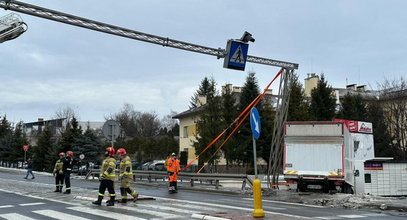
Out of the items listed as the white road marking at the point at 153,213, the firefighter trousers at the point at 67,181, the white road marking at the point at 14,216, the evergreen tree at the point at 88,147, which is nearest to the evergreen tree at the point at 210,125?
the evergreen tree at the point at 88,147

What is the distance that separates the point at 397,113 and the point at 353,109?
561cm

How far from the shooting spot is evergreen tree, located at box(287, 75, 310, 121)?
41594mm

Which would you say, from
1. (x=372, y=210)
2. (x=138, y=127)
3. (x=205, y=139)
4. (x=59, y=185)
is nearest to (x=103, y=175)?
(x=59, y=185)

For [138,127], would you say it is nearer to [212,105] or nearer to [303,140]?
[212,105]

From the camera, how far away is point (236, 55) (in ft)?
49.9

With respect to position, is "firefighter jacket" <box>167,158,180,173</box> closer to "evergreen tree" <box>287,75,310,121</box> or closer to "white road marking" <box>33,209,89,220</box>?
"white road marking" <box>33,209,89,220</box>

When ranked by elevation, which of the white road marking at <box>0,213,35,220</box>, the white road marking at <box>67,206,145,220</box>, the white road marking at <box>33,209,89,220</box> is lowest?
the white road marking at <box>0,213,35,220</box>

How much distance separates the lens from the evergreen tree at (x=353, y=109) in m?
45.6

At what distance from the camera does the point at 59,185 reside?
57.4 feet

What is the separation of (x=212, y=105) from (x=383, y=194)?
15.9 m

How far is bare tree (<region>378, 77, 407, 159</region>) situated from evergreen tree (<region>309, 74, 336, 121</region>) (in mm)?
5159

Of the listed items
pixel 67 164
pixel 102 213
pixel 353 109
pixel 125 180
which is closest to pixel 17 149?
pixel 353 109

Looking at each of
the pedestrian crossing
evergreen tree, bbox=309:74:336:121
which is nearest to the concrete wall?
the pedestrian crossing

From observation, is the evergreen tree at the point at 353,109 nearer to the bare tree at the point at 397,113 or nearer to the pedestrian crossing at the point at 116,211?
the bare tree at the point at 397,113
